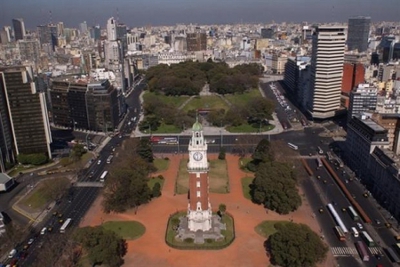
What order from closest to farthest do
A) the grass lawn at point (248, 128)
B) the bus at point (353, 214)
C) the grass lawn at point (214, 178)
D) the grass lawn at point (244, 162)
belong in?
the bus at point (353, 214) → the grass lawn at point (214, 178) → the grass lawn at point (244, 162) → the grass lawn at point (248, 128)

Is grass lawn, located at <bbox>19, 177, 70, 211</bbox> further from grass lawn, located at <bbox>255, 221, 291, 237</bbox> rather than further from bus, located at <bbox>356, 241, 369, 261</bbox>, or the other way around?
bus, located at <bbox>356, 241, 369, 261</bbox>

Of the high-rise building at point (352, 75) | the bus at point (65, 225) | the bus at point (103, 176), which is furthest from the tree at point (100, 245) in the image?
the high-rise building at point (352, 75)

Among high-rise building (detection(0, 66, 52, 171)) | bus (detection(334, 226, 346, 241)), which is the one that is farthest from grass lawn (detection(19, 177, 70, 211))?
bus (detection(334, 226, 346, 241))

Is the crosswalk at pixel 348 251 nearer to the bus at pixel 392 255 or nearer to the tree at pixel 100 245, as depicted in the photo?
the bus at pixel 392 255

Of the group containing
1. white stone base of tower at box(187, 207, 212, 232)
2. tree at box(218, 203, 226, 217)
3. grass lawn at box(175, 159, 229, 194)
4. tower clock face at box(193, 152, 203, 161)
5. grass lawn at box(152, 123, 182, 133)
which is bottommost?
grass lawn at box(175, 159, 229, 194)

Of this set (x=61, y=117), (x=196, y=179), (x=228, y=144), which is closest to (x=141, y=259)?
(x=196, y=179)

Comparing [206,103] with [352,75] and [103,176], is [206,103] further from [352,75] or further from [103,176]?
[103,176]
